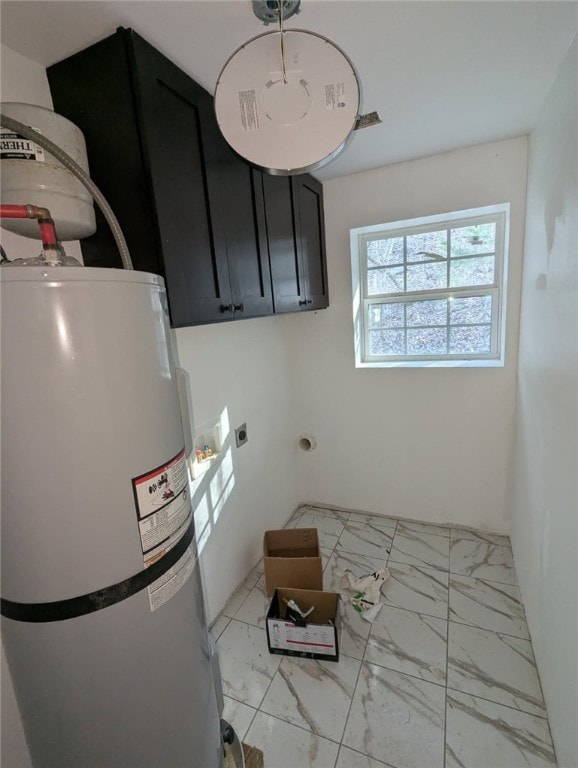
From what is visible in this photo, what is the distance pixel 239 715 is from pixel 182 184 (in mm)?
1914

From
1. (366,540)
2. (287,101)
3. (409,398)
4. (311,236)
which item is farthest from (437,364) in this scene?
(287,101)

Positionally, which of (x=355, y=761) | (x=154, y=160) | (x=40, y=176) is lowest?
(x=355, y=761)

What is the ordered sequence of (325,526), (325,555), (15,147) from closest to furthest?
1. (15,147)
2. (325,555)
3. (325,526)

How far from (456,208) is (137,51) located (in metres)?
1.68

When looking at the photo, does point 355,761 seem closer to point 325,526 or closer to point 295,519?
point 325,526

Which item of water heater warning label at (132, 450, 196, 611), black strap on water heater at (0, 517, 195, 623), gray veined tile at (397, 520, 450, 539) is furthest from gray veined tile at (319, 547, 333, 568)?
black strap on water heater at (0, 517, 195, 623)

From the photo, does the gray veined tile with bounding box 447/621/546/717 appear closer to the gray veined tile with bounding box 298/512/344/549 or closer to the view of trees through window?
the gray veined tile with bounding box 298/512/344/549

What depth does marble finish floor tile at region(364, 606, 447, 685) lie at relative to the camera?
142 cm

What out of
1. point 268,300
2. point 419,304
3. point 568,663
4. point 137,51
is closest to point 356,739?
point 568,663

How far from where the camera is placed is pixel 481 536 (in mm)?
2174

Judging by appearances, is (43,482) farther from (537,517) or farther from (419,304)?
(419,304)

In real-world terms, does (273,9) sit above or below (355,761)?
above

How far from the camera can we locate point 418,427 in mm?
2250

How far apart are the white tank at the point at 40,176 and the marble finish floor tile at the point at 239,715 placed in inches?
68.5
